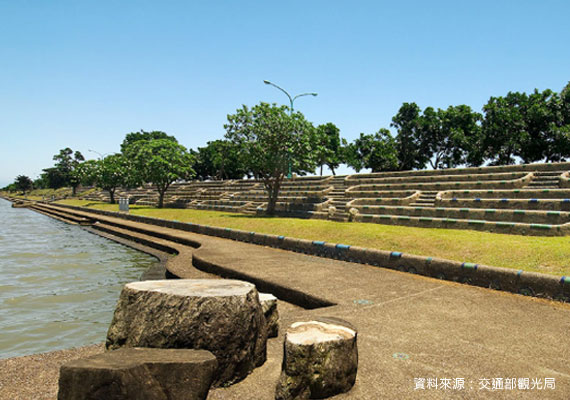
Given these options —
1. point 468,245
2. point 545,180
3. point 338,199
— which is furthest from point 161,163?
point 468,245

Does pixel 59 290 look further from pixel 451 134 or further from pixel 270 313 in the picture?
pixel 451 134

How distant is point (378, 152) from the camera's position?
152 ft

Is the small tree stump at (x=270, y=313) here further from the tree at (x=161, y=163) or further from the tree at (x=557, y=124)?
the tree at (x=557, y=124)

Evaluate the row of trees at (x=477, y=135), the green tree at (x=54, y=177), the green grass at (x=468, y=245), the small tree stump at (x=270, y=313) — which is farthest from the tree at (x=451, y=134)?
the green tree at (x=54, y=177)

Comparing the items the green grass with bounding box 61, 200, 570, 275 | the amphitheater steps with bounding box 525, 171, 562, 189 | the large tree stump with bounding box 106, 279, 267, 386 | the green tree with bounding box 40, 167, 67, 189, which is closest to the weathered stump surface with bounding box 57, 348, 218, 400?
the large tree stump with bounding box 106, 279, 267, 386

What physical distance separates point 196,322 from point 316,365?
1.09m

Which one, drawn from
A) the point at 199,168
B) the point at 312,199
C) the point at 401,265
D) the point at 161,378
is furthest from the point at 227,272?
the point at 199,168

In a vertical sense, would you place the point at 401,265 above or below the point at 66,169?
below

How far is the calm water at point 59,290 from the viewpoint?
20.1 feet

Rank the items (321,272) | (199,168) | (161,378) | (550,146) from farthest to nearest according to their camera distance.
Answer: (199,168)
(550,146)
(321,272)
(161,378)

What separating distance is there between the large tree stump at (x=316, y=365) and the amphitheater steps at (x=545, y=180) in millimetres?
15175

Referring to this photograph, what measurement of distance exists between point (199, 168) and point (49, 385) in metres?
74.2

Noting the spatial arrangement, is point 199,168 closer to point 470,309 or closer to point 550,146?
point 550,146

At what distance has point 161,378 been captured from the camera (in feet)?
9.61
